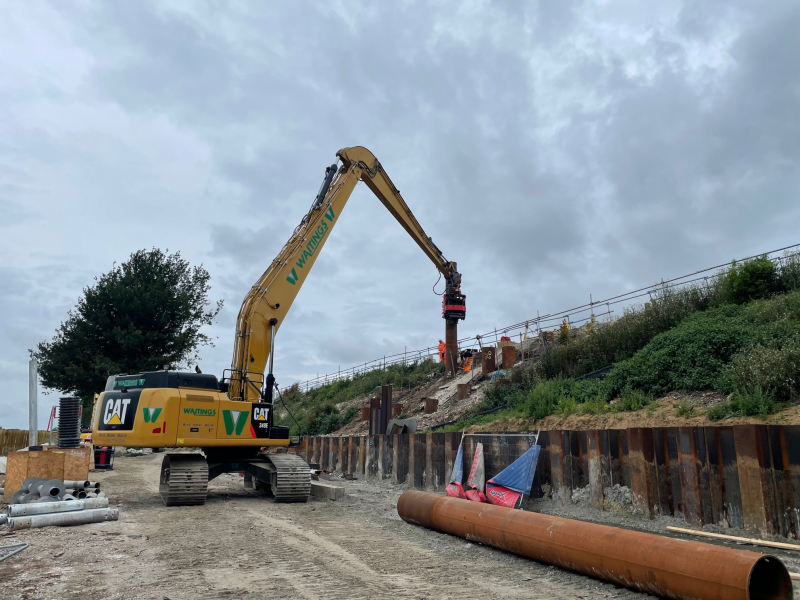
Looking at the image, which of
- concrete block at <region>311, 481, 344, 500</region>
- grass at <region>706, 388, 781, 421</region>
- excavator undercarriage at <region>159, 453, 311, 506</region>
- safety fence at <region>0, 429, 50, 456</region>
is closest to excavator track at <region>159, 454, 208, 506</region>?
excavator undercarriage at <region>159, 453, 311, 506</region>

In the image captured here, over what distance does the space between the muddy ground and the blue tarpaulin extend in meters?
0.48

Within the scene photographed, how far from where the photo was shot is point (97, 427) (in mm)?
12773

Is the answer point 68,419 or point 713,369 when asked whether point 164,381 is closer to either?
point 68,419

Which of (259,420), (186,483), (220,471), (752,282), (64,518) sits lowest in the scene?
(64,518)

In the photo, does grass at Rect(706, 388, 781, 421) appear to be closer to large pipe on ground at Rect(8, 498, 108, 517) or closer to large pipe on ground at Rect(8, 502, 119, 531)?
large pipe on ground at Rect(8, 502, 119, 531)

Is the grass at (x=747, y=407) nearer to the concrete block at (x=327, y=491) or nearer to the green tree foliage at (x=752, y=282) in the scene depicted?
the green tree foliage at (x=752, y=282)

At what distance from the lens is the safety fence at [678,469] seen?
7297mm

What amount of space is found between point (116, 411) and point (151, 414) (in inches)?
40.8

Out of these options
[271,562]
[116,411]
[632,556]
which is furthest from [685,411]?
[116,411]

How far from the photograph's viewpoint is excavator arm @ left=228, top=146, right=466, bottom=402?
44.8ft

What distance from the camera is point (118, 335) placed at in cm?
3666

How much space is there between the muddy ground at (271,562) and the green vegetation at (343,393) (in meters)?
19.0

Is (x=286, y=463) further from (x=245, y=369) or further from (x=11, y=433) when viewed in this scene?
(x=11, y=433)

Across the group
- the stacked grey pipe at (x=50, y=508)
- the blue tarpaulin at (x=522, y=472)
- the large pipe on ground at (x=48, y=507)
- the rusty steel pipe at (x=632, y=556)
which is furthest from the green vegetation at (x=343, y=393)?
the rusty steel pipe at (x=632, y=556)
